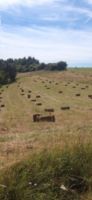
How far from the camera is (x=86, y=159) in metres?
7.58

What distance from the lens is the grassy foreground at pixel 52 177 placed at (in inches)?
250

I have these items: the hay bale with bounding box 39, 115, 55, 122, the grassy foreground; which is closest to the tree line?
the hay bale with bounding box 39, 115, 55, 122

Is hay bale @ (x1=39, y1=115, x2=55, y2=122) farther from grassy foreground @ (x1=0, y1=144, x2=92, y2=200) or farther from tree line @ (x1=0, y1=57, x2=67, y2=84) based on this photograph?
tree line @ (x1=0, y1=57, x2=67, y2=84)

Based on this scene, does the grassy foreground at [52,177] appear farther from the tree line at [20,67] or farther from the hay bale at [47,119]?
the tree line at [20,67]

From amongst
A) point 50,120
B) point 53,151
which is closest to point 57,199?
point 53,151

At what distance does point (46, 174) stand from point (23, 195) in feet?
2.40

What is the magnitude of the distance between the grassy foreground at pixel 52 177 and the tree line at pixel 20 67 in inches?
2886

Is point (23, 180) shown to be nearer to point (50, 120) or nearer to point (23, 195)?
point (23, 195)

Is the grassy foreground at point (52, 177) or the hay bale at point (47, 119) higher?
the grassy foreground at point (52, 177)

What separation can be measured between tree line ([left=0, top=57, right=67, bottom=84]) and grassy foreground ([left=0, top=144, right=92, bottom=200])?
73.3 meters

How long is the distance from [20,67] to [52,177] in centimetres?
12229

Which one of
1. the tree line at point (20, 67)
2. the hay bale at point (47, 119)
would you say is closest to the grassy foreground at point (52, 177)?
the hay bale at point (47, 119)

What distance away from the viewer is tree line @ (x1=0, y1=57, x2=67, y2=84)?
8519 centimetres

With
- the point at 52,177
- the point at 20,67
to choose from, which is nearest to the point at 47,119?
the point at 52,177
